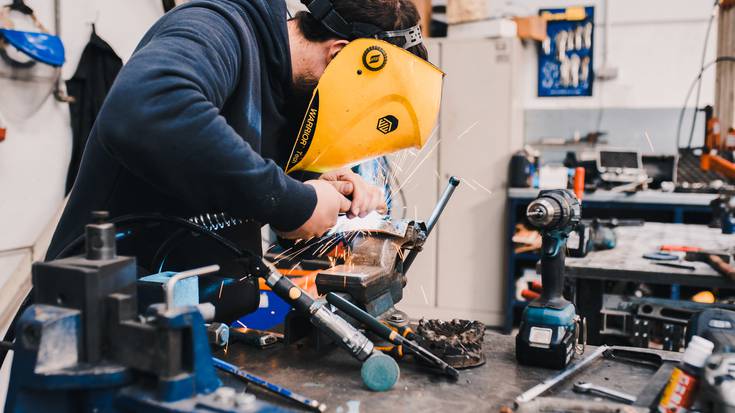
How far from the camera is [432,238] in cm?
482

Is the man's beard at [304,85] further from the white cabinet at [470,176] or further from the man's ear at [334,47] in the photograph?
the white cabinet at [470,176]

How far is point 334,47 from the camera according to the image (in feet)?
4.50

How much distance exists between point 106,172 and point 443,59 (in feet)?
12.5

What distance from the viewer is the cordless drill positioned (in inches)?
47.8

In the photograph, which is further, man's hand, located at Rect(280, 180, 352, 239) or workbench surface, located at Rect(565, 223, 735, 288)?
workbench surface, located at Rect(565, 223, 735, 288)

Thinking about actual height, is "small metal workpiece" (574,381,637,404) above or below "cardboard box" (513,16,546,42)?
below

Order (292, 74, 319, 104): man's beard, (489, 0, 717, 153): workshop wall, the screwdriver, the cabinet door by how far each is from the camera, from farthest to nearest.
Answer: (489, 0, 717, 153): workshop wall, the cabinet door, (292, 74, 319, 104): man's beard, the screwdriver

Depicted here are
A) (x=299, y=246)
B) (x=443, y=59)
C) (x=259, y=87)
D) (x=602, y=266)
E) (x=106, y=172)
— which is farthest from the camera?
(x=443, y=59)

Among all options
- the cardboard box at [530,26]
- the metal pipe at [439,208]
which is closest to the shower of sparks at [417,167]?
the cardboard box at [530,26]

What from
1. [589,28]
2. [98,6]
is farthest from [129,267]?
[589,28]

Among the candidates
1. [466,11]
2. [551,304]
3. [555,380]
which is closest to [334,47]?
[551,304]

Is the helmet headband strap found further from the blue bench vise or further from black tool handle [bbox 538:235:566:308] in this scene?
the blue bench vise

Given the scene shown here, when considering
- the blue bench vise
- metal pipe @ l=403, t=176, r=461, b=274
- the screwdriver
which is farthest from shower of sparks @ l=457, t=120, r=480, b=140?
the blue bench vise

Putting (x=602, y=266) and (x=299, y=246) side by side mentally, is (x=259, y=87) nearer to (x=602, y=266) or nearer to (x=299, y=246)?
(x=299, y=246)
